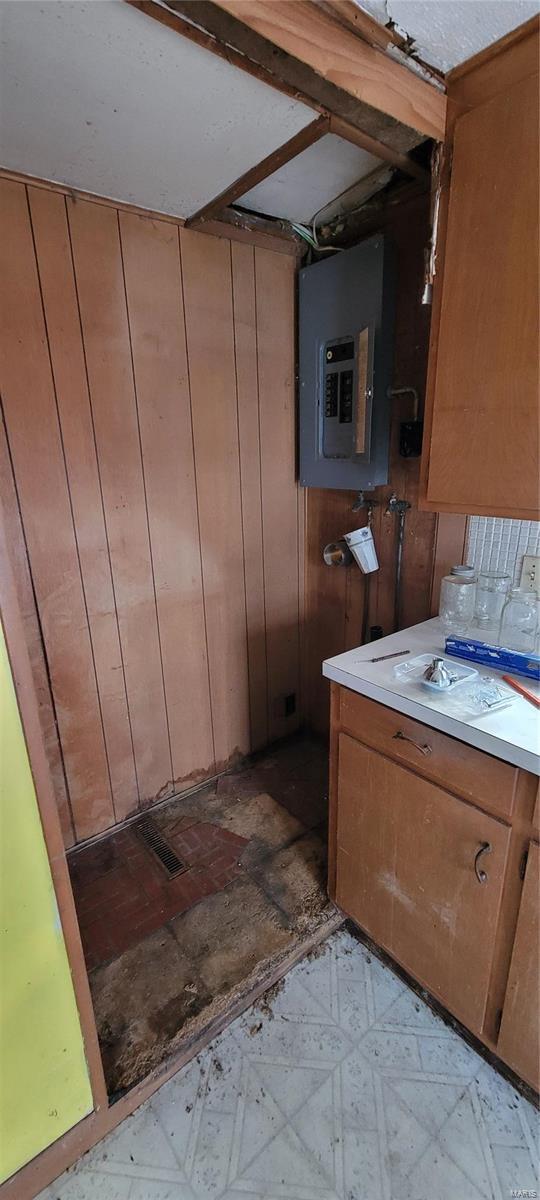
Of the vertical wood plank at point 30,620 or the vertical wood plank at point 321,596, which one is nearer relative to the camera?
the vertical wood plank at point 30,620

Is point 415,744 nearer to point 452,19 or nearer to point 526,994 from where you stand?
point 526,994

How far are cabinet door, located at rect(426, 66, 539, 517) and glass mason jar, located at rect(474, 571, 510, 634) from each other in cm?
34

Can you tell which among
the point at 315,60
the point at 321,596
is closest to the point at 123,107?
the point at 315,60

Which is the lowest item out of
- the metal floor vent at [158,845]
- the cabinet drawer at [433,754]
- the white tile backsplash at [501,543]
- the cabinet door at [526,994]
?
the metal floor vent at [158,845]

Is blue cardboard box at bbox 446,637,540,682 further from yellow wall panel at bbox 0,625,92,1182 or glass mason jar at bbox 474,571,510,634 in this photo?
yellow wall panel at bbox 0,625,92,1182

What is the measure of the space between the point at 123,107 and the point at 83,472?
2.83 feet

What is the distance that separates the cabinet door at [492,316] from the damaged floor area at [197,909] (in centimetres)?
132

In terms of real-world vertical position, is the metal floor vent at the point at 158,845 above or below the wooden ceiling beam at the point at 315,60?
below

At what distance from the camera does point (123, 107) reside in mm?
1048

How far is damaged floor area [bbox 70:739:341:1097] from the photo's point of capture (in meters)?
1.26

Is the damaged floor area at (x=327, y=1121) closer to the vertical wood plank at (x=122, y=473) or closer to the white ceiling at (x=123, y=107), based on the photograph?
the vertical wood plank at (x=122, y=473)

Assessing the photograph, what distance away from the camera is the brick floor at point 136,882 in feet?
4.87

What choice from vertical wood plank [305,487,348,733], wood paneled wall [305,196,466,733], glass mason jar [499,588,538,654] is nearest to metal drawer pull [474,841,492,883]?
glass mason jar [499,588,538,654]

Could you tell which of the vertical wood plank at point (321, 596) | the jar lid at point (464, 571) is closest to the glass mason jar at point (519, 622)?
the jar lid at point (464, 571)
